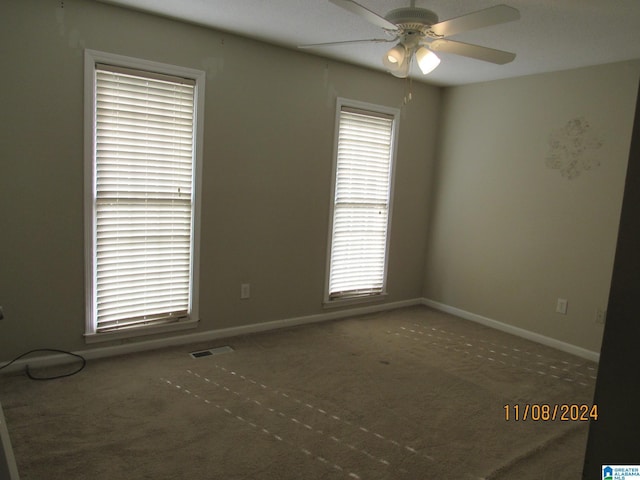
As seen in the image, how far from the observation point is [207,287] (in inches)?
146

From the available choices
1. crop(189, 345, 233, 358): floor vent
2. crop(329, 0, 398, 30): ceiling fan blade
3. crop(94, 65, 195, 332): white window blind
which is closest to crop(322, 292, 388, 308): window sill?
crop(189, 345, 233, 358): floor vent

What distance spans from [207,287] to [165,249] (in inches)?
18.6

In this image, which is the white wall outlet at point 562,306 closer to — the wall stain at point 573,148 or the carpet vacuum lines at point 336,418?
the wall stain at point 573,148

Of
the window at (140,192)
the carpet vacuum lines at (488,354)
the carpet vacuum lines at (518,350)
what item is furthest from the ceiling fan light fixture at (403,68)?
the carpet vacuum lines at (518,350)

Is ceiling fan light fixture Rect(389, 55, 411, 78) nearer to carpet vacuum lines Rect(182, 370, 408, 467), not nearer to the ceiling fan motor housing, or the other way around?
the ceiling fan motor housing

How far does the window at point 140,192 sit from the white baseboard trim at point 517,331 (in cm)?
277

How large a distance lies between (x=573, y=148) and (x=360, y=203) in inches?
76.4

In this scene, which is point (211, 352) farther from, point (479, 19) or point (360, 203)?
point (479, 19)

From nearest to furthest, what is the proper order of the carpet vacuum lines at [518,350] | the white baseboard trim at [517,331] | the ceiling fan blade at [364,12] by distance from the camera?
the ceiling fan blade at [364,12] → the carpet vacuum lines at [518,350] → the white baseboard trim at [517,331]

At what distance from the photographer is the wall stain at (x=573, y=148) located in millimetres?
3814

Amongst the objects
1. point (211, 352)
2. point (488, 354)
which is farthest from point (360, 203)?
point (211, 352)

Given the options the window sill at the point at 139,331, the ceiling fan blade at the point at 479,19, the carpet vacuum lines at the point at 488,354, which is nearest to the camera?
the ceiling fan blade at the point at 479,19

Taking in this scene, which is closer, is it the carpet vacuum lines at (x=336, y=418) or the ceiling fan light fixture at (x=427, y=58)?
the carpet vacuum lines at (x=336, y=418)

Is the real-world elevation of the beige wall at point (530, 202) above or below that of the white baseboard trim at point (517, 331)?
above
